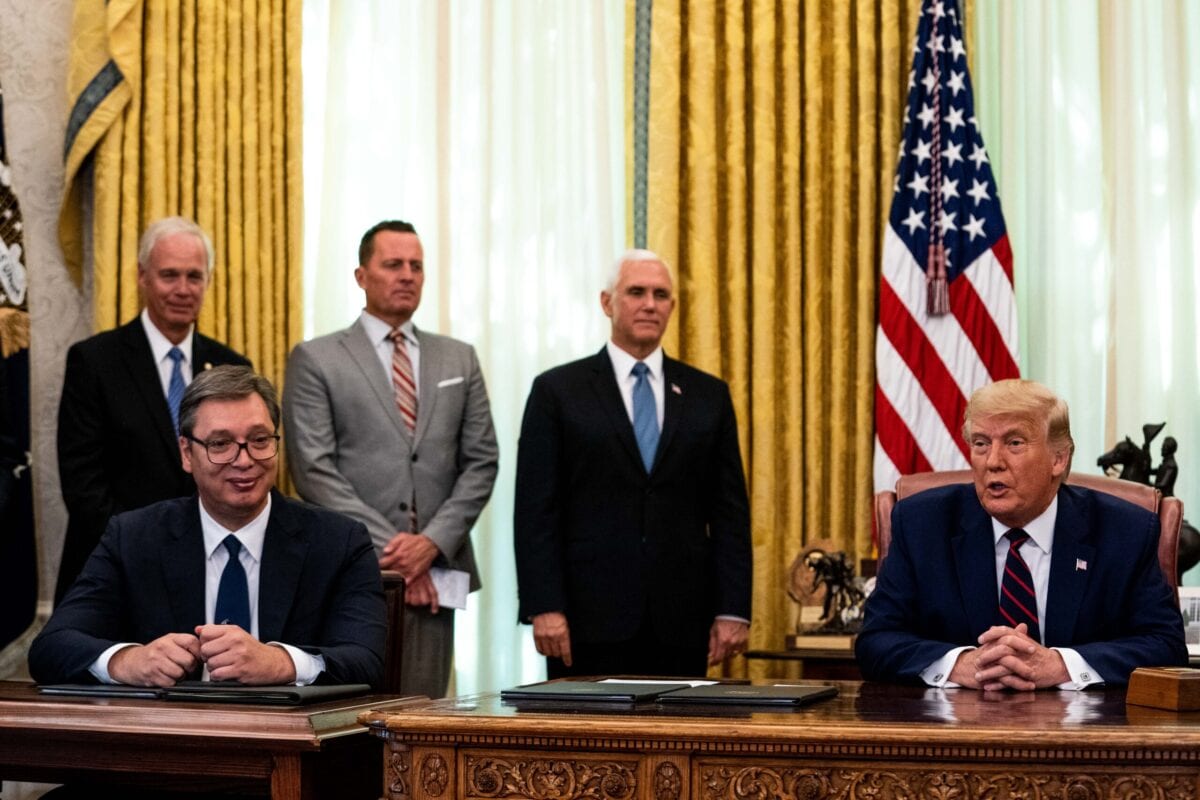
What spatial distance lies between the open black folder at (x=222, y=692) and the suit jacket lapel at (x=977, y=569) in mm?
1305

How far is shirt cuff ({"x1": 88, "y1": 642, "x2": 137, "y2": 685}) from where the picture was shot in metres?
3.18

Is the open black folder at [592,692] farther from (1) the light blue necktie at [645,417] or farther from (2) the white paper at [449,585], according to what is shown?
(2) the white paper at [449,585]

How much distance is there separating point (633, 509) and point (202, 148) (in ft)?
7.45

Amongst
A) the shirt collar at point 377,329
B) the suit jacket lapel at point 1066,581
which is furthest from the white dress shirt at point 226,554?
the shirt collar at point 377,329

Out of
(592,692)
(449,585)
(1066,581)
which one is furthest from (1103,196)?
(592,692)

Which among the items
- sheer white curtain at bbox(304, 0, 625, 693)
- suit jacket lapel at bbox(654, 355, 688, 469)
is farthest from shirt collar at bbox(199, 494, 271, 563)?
sheer white curtain at bbox(304, 0, 625, 693)

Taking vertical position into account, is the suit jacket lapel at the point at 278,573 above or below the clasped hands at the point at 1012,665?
above

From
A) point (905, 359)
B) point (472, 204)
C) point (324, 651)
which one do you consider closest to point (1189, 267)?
point (905, 359)

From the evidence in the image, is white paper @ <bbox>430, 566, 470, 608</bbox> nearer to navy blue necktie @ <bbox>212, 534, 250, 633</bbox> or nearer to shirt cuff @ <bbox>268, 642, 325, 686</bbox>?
navy blue necktie @ <bbox>212, 534, 250, 633</bbox>

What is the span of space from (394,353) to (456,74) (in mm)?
1537

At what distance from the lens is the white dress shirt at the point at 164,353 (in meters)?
5.25

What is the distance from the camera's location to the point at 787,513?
20.5ft

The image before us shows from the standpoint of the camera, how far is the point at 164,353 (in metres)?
5.29

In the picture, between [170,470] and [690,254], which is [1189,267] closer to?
[690,254]
